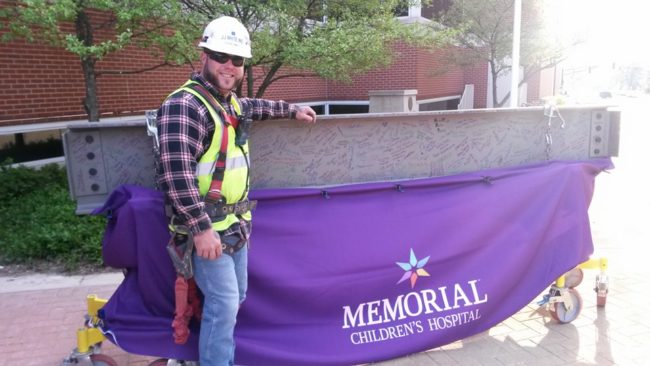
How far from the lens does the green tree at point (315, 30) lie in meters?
7.08

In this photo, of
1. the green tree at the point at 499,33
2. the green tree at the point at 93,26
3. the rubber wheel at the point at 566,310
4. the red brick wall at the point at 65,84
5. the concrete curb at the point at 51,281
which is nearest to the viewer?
the rubber wheel at the point at 566,310

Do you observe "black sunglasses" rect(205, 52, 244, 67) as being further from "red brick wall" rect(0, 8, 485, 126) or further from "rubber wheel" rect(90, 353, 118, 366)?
"red brick wall" rect(0, 8, 485, 126)

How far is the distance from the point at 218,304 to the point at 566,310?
2.79m

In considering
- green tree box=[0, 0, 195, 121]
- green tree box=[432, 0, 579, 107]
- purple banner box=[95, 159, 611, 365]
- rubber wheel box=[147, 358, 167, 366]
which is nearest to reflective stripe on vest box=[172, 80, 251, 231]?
purple banner box=[95, 159, 611, 365]

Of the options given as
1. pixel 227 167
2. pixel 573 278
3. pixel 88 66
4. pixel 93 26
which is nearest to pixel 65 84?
pixel 93 26

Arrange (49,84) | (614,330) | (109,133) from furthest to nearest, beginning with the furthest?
(49,84) → (614,330) → (109,133)

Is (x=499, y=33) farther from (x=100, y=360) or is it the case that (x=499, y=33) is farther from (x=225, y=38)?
(x=100, y=360)

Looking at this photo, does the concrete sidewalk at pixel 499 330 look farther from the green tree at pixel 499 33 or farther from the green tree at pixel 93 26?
the green tree at pixel 499 33

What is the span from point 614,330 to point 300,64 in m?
4.90

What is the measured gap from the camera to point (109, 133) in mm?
3059

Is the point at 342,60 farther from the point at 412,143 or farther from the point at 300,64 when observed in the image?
the point at 412,143

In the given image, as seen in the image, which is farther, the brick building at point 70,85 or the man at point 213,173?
the brick building at point 70,85

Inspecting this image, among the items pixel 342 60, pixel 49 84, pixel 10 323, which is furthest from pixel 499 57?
pixel 10 323

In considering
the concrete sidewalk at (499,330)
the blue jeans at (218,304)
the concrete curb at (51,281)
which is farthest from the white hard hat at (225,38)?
the concrete curb at (51,281)
